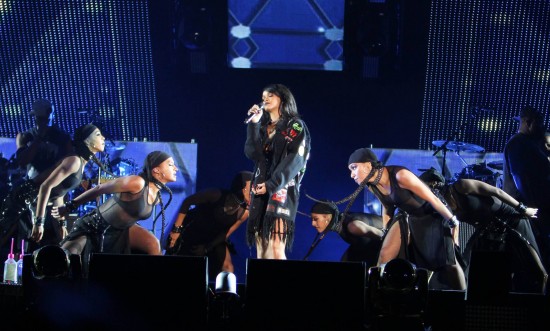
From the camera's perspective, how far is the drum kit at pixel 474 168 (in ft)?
26.5

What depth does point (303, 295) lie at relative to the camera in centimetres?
364

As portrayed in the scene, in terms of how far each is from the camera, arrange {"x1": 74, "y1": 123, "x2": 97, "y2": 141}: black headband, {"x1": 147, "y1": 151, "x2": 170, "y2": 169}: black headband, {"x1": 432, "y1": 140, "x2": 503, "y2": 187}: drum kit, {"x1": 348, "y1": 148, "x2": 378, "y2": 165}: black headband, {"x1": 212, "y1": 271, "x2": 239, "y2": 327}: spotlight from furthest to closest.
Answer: {"x1": 432, "y1": 140, "x2": 503, "y2": 187}: drum kit < {"x1": 74, "y1": 123, "x2": 97, "y2": 141}: black headband < {"x1": 147, "y1": 151, "x2": 170, "y2": 169}: black headband < {"x1": 348, "y1": 148, "x2": 378, "y2": 165}: black headband < {"x1": 212, "y1": 271, "x2": 239, "y2": 327}: spotlight

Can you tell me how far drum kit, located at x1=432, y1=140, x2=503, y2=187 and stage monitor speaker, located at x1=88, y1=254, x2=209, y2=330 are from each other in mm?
5120

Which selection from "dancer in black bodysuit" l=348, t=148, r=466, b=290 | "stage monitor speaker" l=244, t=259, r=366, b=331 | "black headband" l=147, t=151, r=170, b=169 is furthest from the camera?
"black headband" l=147, t=151, r=170, b=169

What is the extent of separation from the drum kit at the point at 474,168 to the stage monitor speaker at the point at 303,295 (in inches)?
191

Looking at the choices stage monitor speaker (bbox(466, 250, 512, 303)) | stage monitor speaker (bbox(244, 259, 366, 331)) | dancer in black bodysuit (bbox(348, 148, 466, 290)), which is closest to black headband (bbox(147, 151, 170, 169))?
dancer in black bodysuit (bbox(348, 148, 466, 290))

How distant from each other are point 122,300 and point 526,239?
178 inches

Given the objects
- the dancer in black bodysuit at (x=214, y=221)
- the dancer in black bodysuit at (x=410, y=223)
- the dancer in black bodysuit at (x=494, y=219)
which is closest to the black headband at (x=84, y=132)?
the dancer in black bodysuit at (x=214, y=221)

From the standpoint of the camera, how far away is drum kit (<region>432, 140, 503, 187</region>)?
26.5 ft

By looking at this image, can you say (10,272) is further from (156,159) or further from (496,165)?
(496,165)

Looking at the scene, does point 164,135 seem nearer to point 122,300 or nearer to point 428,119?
point 428,119

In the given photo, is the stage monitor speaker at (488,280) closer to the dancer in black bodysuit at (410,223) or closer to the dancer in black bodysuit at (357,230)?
the dancer in black bodysuit at (410,223)

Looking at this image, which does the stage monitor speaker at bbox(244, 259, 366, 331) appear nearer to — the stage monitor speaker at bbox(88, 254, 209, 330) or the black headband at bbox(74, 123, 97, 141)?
the stage monitor speaker at bbox(88, 254, 209, 330)

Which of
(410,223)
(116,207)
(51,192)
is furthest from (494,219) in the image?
(51,192)
